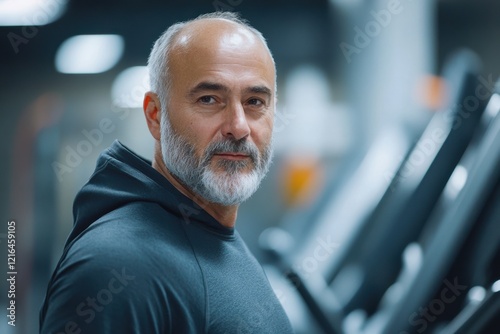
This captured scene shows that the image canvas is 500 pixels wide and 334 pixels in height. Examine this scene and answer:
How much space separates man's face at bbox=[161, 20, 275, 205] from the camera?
2.67 feet

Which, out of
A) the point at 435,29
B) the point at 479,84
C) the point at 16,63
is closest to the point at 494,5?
the point at 435,29

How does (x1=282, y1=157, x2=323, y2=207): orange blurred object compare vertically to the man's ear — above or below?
below

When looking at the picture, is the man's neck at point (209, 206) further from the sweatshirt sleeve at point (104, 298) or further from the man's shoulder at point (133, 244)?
the sweatshirt sleeve at point (104, 298)

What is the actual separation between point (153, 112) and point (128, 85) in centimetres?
182

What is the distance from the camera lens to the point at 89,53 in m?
2.65

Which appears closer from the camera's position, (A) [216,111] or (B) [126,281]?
(B) [126,281]

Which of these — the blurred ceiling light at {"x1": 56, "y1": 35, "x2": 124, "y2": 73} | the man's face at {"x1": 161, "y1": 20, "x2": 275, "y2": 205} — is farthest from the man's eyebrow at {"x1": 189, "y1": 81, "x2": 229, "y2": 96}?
the blurred ceiling light at {"x1": 56, "y1": 35, "x2": 124, "y2": 73}

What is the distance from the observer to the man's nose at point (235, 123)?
0.81 meters

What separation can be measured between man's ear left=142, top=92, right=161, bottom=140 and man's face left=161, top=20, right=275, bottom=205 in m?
0.04

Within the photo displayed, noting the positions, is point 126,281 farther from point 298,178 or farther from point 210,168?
point 298,178

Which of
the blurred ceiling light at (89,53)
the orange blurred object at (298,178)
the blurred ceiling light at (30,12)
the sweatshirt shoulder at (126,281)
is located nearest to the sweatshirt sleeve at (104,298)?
the sweatshirt shoulder at (126,281)

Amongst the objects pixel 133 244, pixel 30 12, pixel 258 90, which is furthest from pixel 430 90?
pixel 133 244

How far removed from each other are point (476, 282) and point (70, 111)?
190 cm

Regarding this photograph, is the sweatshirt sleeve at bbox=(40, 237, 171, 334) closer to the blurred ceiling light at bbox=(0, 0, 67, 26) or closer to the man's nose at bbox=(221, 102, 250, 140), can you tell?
the man's nose at bbox=(221, 102, 250, 140)
